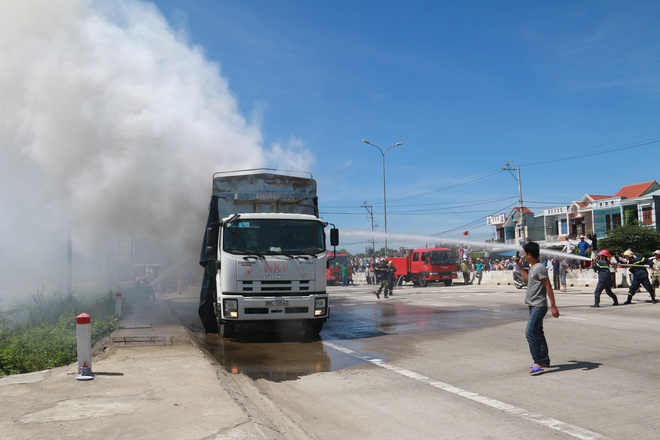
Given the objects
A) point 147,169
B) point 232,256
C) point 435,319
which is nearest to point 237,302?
point 232,256

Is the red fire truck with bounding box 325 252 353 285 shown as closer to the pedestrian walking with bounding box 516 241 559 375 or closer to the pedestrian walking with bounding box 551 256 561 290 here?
the pedestrian walking with bounding box 551 256 561 290

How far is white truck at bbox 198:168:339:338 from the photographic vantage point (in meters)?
10.5

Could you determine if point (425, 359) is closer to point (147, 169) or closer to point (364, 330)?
point (364, 330)

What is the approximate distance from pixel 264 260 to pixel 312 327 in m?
2.05

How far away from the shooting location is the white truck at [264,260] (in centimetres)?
1052

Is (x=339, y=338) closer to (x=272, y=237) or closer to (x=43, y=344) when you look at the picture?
(x=272, y=237)

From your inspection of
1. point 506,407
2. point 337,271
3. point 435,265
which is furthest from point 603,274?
point 337,271

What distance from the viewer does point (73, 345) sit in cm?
1052

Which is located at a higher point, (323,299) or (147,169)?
(147,169)

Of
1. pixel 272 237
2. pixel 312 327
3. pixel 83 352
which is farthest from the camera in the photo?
pixel 312 327

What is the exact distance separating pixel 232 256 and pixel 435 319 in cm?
616

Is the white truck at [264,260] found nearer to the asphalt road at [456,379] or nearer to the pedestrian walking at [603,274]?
the asphalt road at [456,379]

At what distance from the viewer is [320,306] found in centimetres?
1090

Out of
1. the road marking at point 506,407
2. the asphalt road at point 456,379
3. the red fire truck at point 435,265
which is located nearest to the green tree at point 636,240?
the red fire truck at point 435,265
